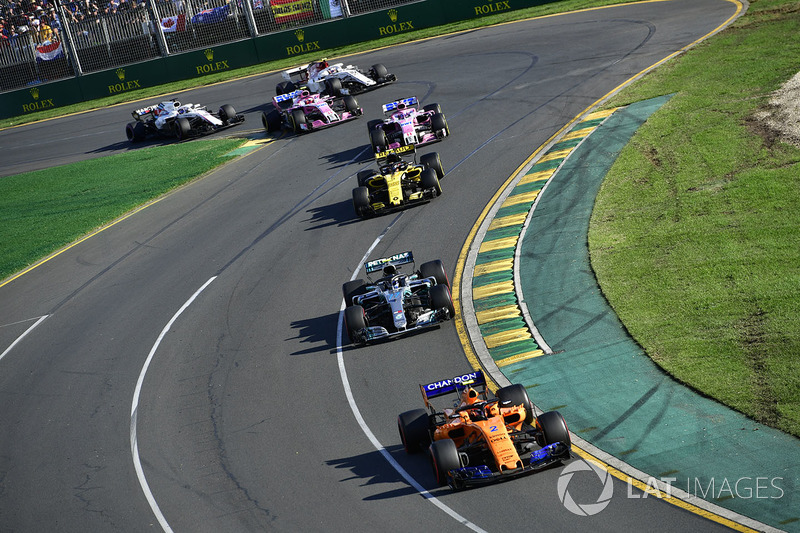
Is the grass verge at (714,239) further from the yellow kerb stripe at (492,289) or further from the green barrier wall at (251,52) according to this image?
the green barrier wall at (251,52)

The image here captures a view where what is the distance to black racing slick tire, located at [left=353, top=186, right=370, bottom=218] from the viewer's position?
82.1 ft

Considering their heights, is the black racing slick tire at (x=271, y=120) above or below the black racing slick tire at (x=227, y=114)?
below

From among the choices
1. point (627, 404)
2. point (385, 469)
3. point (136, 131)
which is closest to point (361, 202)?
point (385, 469)

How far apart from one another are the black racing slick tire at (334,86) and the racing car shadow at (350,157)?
19.9ft

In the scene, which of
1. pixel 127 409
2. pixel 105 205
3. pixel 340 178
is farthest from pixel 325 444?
pixel 105 205

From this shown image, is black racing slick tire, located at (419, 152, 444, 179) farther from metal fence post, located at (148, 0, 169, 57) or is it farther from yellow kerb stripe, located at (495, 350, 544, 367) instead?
metal fence post, located at (148, 0, 169, 57)

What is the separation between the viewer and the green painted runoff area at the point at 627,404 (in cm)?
1138

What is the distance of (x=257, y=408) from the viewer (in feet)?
54.6

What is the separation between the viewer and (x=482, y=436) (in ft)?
42.1

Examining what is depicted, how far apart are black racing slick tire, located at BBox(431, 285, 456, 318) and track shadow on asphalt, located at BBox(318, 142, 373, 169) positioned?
1296 cm

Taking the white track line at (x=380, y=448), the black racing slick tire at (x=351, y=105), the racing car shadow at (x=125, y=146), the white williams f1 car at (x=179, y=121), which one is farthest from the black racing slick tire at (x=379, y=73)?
the white track line at (x=380, y=448)

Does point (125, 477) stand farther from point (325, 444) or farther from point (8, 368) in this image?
point (8, 368)

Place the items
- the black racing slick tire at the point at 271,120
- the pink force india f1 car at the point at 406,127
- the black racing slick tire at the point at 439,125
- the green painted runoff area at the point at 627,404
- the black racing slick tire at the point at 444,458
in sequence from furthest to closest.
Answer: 1. the black racing slick tire at the point at 271,120
2. the black racing slick tire at the point at 439,125
3. the pink force india f1 car at the point at 406,127
4. the black racing slick tire at the point at 444,458
5. the green painted runoff area at the point at 627,404

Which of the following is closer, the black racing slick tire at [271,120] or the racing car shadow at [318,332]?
the racing car shadow at [318,332]
